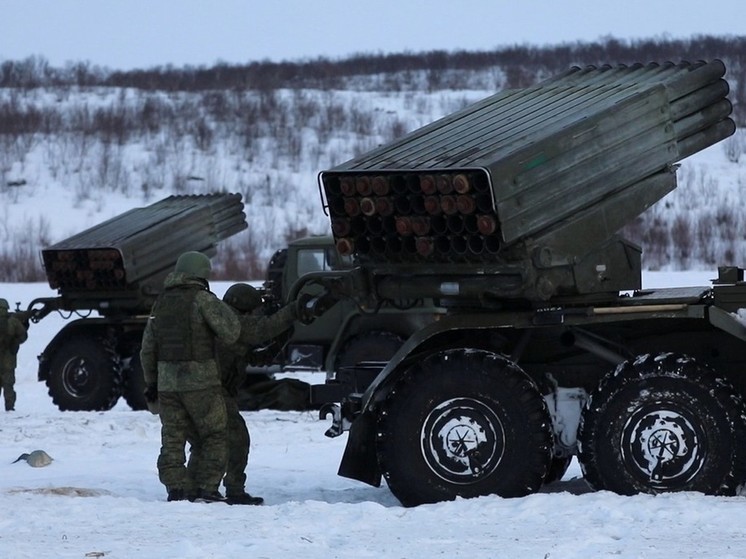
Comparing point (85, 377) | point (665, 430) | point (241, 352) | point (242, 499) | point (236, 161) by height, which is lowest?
point (242, 499)

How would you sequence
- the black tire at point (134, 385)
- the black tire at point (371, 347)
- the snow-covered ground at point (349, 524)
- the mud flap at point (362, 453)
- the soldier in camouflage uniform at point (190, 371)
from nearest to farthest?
the snow-covered ground at point (349, 524)
the mud flap at point (362, 453)
the soldier in camouflage uniform at point (190, 371)
the black tire at point (371, 347)
the black tire at point (134, 385)

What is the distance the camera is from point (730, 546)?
6.52 metres

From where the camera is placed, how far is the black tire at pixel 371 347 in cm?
1527

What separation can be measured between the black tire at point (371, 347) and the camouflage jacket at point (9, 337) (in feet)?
15.8

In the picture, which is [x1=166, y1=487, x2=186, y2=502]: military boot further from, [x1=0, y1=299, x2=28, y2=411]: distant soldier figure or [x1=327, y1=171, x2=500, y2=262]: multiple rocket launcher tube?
[x1=0, y1=299, x2=28, y2=411]: distant soldier figure

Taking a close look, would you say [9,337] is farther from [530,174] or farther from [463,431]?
[530,174]

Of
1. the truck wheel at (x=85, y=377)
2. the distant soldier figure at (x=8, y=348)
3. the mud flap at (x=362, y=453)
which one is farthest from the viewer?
the distant soldier figure at (x=8, y=348)

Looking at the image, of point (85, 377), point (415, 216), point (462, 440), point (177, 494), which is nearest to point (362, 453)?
point (462, 440)

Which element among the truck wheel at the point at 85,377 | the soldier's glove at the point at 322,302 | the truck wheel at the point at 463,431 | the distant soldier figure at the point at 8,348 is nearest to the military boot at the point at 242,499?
the truck wheel at the point at 463,431

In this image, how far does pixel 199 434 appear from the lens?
8781mm

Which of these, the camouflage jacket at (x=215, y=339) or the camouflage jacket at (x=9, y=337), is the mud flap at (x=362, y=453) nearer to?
the camouflage jacket at (x=215, y=339)

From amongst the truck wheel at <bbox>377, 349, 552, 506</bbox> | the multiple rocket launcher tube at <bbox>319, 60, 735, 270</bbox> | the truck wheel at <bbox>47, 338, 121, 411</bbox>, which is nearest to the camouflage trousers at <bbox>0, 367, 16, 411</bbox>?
the truck wheel at <bbox>47, 338, 121, 411</bbox>

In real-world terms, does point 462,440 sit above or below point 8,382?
below

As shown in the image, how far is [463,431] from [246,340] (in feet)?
5.12
